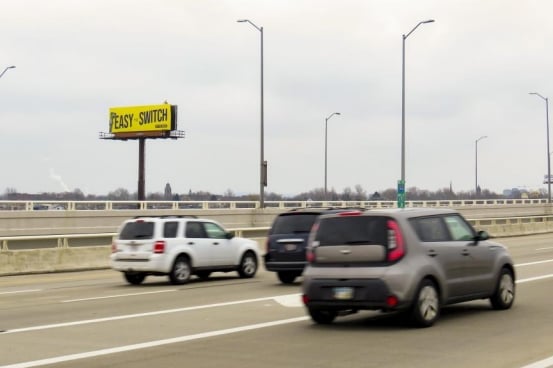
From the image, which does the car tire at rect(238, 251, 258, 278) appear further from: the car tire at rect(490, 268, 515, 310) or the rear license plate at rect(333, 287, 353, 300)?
the rear license plate at rect(333, 287, 353, 300)

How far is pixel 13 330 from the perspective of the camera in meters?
11.7

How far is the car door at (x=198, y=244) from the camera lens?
20256mm

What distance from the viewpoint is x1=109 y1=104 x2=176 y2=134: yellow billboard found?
323 feet

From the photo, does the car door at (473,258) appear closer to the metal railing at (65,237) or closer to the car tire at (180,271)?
the car tire at (180,271)

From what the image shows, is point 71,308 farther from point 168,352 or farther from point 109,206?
point 109,206

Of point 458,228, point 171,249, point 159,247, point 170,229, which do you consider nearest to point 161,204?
point 170,229

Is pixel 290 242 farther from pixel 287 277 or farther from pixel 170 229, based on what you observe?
pixel 170 229

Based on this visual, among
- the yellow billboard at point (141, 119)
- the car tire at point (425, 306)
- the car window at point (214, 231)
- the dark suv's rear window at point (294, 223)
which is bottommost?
the car tire at point (425, 306)

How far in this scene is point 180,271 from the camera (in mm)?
19891

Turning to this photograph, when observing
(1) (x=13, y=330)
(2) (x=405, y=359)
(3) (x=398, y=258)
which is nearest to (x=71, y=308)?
(1) (x=13, y=330)

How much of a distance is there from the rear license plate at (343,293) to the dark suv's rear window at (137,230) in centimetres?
938

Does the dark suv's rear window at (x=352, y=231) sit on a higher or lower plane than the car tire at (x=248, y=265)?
higher

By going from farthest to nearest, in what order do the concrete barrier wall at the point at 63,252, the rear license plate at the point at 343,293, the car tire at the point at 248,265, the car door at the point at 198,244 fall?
1. the concrete barrier wall at the point at 63,252
2. the car tire at the point at 248,265
3. the car door at the point at 198,244
4. the rear license plate at the point at 343,293

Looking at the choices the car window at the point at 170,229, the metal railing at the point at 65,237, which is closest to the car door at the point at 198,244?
the car window at the point at 170,229
